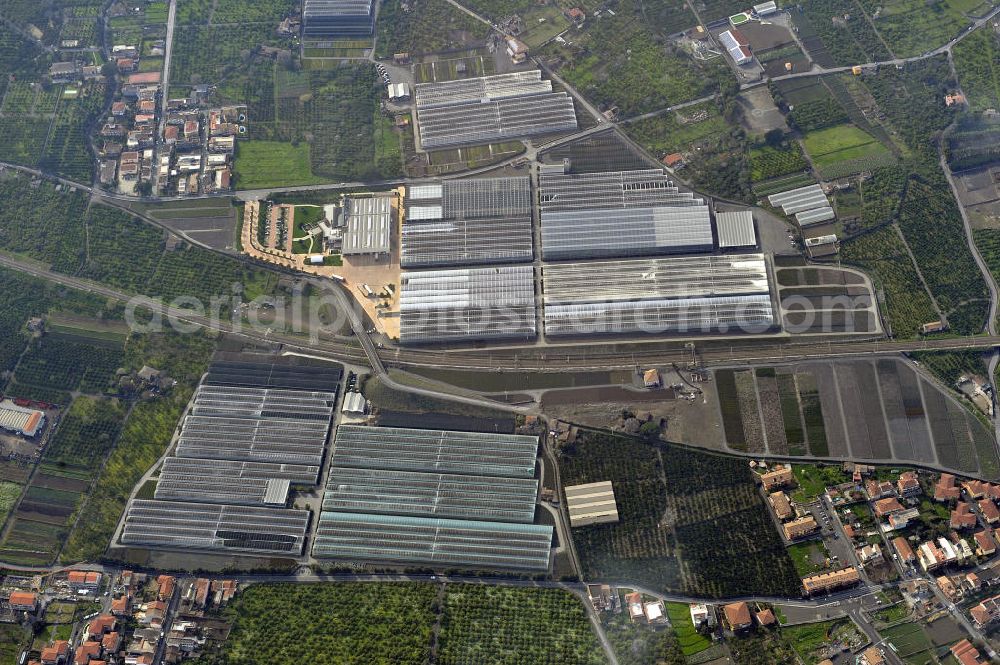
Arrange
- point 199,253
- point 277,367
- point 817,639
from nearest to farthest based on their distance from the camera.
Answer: point 817,639, point 277,367, point 199,253

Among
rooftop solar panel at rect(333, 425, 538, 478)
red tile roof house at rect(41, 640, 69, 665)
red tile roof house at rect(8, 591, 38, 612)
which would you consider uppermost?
rooftop solar panel at rect(333, 425, 538, 478)

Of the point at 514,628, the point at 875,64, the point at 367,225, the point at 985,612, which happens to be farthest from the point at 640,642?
the point at 875,64

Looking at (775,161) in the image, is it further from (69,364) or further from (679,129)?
(69,364)

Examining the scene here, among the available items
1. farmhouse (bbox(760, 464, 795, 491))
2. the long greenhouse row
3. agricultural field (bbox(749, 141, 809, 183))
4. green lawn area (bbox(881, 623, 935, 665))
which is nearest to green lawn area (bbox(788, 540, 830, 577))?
farmhouse (bbox(760, 464, 795, 491))

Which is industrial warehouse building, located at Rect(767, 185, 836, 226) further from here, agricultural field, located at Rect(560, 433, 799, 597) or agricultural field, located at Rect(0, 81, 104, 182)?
agricultural field, located at Rect(0, 81, 104, 182)

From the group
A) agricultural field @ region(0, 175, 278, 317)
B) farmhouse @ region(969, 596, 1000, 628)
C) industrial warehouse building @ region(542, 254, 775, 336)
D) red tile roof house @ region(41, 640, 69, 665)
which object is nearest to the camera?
farmhouse @ region(969, 596, 1000, 628)

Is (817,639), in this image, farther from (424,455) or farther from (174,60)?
(174,60)

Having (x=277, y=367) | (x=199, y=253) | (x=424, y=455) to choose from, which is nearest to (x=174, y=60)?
(x=199, y=253)
